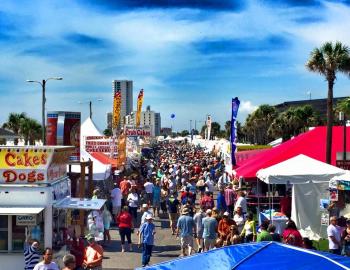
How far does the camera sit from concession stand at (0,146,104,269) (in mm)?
10695

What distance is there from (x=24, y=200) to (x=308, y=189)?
9.49 metres

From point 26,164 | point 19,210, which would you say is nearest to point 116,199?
point 26,164

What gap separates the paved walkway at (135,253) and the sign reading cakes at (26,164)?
11.2 ft

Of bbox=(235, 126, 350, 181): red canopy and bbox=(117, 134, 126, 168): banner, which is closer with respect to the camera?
bbox=(235, 126, 350, 181): red canopy

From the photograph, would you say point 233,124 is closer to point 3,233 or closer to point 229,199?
point 229,199

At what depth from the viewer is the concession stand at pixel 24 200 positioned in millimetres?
10695

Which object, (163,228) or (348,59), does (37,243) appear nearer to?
(163,228)

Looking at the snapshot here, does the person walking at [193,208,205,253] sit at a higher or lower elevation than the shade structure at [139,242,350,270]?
lower

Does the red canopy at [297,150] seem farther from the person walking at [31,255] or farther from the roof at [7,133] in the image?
the roof at [7,133]

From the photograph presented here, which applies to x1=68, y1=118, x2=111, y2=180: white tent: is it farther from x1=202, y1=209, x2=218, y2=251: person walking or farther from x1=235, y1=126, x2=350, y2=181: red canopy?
x1=202, y1=209, x2=218, y2=251: person walking

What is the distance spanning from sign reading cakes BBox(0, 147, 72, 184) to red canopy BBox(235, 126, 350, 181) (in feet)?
36.0

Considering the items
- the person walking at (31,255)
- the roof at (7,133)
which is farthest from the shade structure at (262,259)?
the roof at (7,133)

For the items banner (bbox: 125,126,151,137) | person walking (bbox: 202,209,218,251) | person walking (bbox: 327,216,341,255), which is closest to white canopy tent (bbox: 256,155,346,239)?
person walking (bbox: 202,209,218,251)

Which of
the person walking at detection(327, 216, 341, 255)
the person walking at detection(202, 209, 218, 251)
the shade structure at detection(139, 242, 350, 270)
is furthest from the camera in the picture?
the person walking at detection(202, 209, 218, 251)
